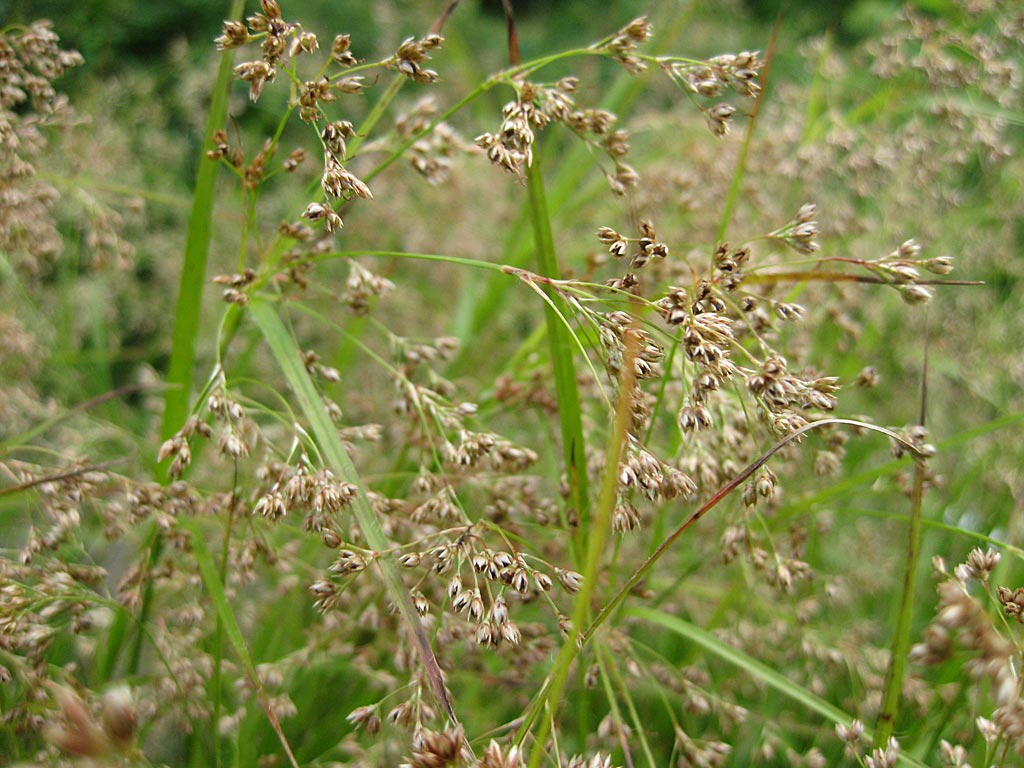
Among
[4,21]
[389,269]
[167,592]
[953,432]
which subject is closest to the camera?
[167,592]

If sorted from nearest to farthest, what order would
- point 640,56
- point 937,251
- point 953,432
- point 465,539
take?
1. point 465,539
2. point 640,56
3. point 937,251
4. point 953,432

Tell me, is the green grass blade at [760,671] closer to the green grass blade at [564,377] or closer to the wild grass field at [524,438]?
the wild grass field at [524,438]

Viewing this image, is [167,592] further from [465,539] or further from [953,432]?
[953,432]

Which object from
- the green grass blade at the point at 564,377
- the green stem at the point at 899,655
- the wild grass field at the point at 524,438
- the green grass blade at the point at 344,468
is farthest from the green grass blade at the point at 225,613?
the green stem at the point at 899,655

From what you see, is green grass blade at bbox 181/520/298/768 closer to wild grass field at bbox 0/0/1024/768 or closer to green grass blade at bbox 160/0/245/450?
wild grass field at bbox 0/0/1024/768

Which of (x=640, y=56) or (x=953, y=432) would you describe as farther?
(x=953, y=432)

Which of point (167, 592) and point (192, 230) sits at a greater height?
A: point (192, 230)

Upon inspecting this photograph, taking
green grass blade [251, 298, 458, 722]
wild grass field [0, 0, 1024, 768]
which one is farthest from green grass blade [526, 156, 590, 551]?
green grass blade [251, 298, 458, 722]

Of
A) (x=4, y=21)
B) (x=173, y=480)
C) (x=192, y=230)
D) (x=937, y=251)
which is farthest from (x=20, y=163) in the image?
(x=937, y=251)
